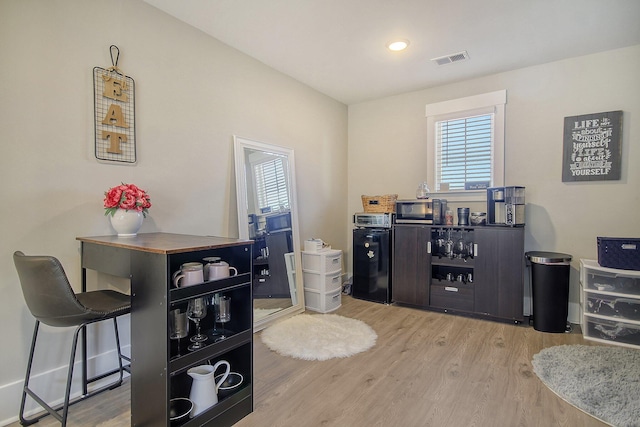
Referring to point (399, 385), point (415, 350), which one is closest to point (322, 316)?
point (415, 350)

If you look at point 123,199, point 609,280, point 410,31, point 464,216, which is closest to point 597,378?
point 609,280

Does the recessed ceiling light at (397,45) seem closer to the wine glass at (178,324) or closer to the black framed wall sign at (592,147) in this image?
the black framed wall sign at (592,147)

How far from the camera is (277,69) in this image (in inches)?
142

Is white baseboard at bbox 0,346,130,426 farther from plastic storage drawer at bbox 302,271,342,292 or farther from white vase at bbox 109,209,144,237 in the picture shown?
plastic storage drawer at bbox 302,271,342,292

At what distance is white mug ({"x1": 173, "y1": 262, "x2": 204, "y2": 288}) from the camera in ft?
5.18

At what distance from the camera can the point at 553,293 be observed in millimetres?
3066

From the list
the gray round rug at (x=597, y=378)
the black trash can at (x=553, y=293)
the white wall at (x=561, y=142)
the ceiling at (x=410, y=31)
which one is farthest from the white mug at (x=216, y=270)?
the white wall at (x=561, y=142)

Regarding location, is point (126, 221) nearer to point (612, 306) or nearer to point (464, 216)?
point (464, 216)

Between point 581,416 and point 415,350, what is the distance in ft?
3.62

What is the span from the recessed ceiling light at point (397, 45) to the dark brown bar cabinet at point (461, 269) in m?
1.90

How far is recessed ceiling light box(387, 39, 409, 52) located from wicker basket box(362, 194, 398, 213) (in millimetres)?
1686

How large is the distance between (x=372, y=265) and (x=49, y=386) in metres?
3.14

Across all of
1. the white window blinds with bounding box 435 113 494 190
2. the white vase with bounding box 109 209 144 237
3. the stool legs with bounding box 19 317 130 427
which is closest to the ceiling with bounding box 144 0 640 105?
the white window blinds with bounding box 435 113 494 190

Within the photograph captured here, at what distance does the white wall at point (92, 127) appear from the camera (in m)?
1.86
